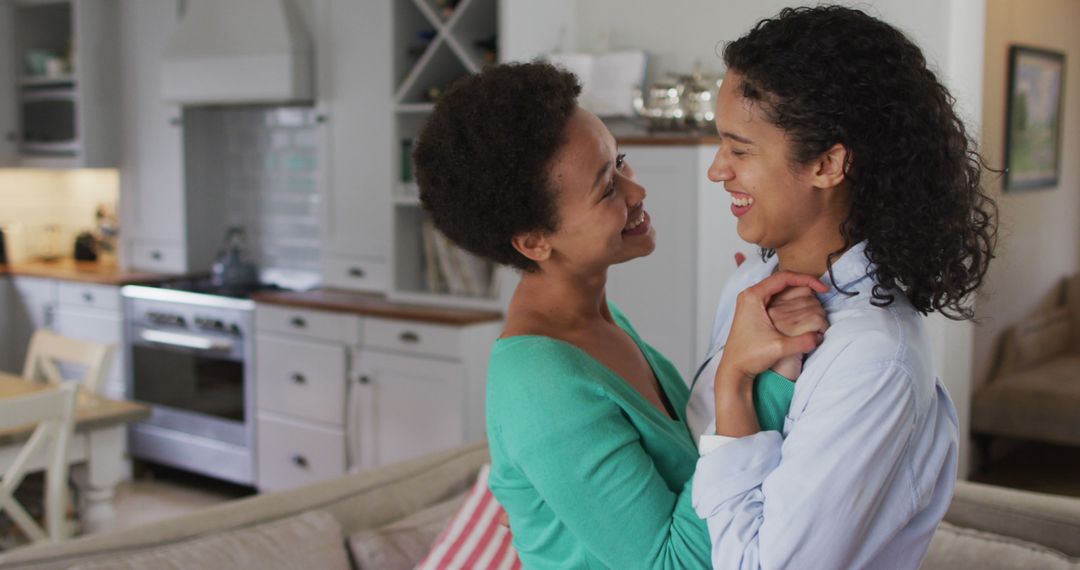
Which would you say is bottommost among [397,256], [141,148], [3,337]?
[3,337]

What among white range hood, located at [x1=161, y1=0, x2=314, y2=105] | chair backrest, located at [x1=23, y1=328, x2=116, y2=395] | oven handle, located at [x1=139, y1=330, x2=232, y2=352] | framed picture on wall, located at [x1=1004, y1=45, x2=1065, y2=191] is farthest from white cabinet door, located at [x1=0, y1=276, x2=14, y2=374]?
framed picture on wall, located at [x1=1004, y1=45, x2=1065, y2=191]

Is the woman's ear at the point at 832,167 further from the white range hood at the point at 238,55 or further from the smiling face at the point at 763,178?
the white range hood at the point at 238,55

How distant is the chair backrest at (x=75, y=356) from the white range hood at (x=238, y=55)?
160cm

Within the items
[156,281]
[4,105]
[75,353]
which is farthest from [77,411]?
[4,105]

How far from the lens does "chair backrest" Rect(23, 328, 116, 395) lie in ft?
11.3

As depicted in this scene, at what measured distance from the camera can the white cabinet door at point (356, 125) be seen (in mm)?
4680

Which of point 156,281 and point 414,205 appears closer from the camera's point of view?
point 414,205

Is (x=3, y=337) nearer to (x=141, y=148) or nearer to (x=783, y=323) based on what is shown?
(x=141, y=148)

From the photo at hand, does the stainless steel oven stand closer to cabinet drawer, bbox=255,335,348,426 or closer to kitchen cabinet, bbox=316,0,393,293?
cabinet drawer, bbox=255,335,348,426

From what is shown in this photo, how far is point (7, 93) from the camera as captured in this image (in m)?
6.13

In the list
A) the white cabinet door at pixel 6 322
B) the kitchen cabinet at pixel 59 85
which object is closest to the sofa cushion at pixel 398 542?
the kitchen cabinet at pixel 59 85

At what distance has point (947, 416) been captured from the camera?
119 cm

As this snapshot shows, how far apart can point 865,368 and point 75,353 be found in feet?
10.4

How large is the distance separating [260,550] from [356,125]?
309cm
